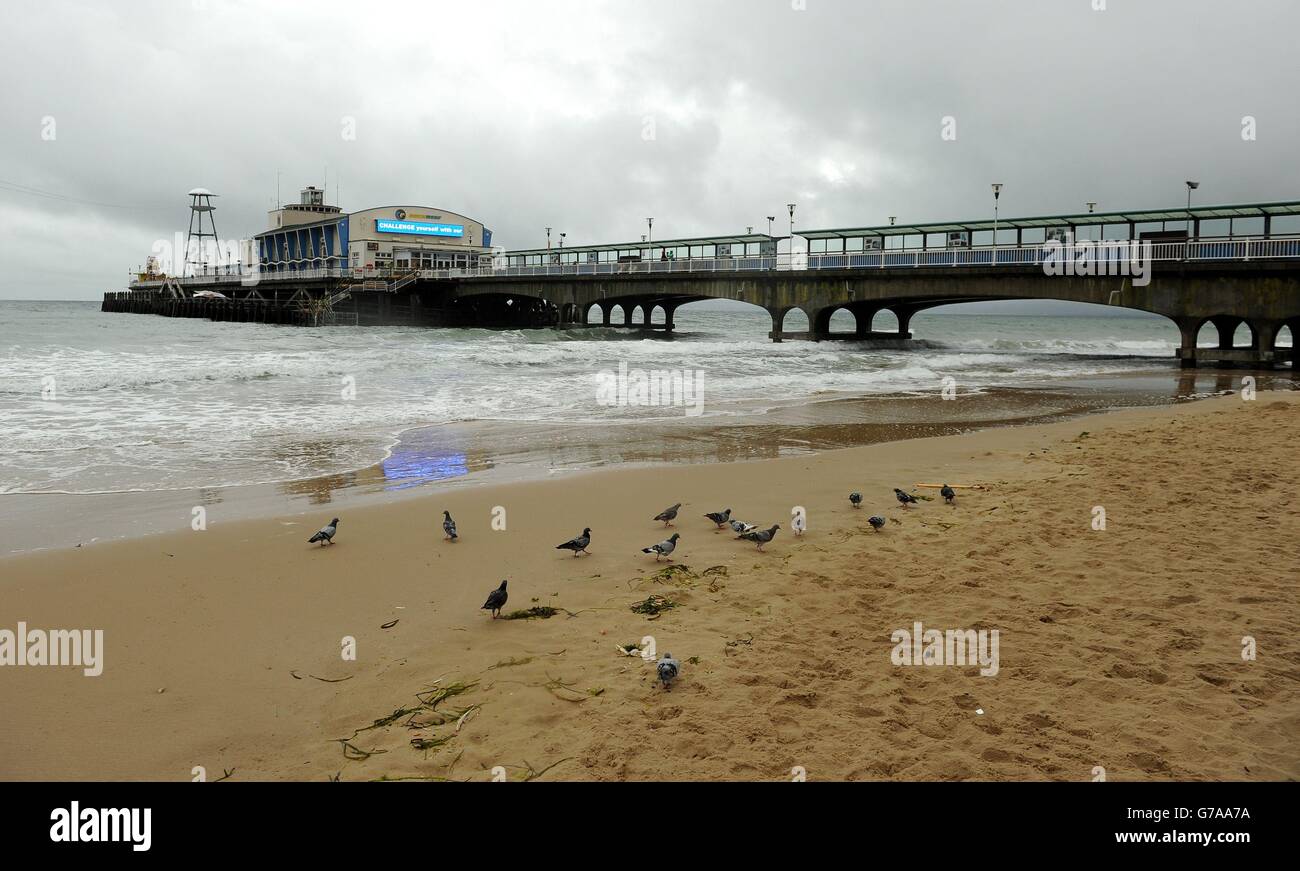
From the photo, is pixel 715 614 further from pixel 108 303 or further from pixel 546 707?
pixel 108 303

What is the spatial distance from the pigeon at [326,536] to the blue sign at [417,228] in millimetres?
71778

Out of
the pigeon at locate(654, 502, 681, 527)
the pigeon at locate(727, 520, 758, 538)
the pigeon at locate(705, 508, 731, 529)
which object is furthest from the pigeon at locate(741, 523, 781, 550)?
the pigeon at locate(654, 502, 681, 527)

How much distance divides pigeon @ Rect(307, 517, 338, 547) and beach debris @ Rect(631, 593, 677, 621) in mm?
3027

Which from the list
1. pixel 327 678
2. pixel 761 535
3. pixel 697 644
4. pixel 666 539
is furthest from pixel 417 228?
pixel 697 644

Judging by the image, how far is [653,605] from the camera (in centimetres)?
571

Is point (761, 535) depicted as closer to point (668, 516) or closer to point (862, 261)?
point (668, 516)

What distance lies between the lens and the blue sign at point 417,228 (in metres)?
73.3

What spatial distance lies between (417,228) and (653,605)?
7520 centimetres

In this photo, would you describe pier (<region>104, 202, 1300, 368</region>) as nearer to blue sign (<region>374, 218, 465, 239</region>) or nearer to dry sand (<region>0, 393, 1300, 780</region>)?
blue sign (<region>374, 218, 465, 239</region>)

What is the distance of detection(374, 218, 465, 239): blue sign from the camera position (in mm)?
73312

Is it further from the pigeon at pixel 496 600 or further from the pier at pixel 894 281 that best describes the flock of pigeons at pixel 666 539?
the pier at pixel 894 281

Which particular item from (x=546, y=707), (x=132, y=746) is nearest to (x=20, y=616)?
(x=132, y=746)

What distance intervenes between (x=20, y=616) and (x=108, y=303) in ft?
401
